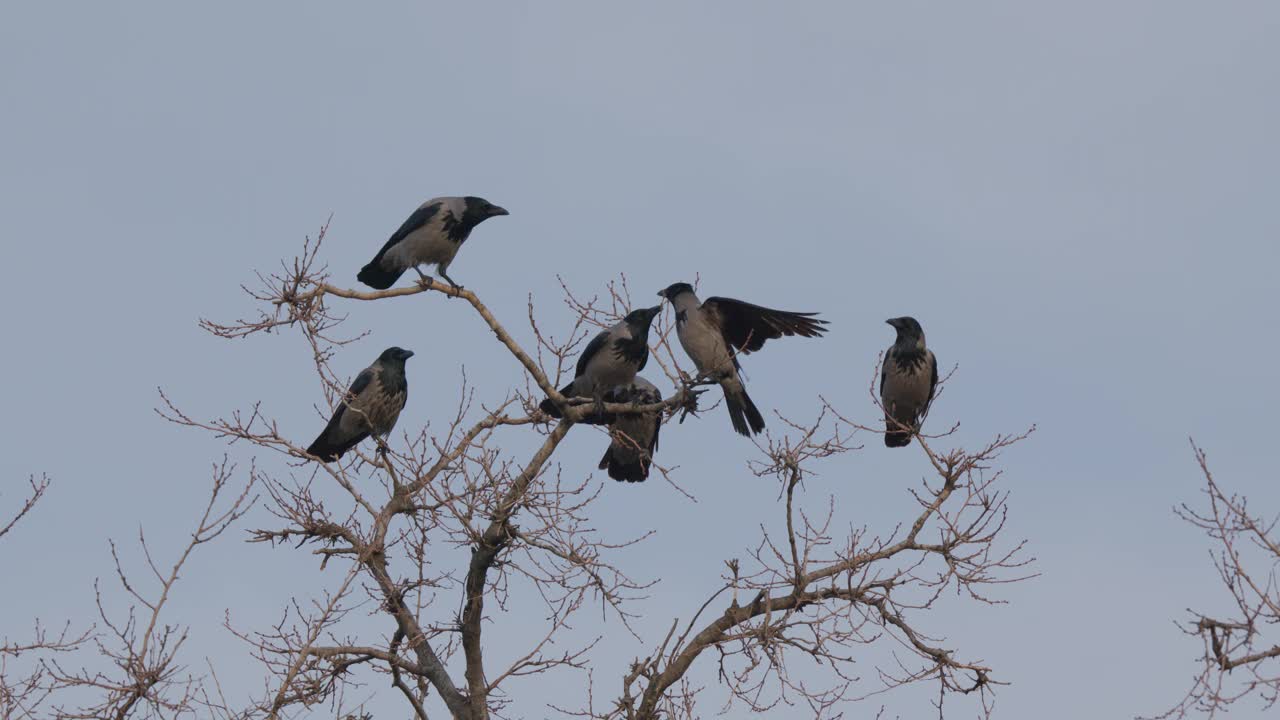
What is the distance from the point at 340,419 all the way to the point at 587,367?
187cm

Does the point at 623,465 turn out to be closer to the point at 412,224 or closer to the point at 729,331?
the point at 729,331

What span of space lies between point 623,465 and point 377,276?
2562 millimetres

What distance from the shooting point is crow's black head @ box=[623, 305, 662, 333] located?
9.38 m

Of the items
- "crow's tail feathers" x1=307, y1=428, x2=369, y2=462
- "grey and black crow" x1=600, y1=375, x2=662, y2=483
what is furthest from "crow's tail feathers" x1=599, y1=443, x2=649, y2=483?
"crow's tail feathers" x1=307, y1=428, x2=369, y2=462

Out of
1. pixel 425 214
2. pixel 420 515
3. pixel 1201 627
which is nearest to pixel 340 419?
pixel 425 214

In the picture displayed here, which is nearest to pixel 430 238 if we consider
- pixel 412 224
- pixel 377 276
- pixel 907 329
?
pixel 412 224

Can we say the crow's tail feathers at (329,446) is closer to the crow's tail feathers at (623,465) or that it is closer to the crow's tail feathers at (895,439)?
the crow's tail feathers at (623,465)

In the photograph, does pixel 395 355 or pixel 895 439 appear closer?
pixel 395 355

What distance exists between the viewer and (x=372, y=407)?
968cm

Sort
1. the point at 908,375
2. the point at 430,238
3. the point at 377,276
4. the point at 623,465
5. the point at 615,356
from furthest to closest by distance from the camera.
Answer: the point at 623,465 → the point at 908,375 → the point at 377,276 → the point at 430,238 → the point at 615,356

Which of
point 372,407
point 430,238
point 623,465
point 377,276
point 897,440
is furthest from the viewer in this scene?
point 897,440

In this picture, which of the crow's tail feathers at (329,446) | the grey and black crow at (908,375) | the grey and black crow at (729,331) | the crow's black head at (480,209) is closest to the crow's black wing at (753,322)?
the grey and black crow at (729,331)

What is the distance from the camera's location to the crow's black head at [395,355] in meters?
9.93

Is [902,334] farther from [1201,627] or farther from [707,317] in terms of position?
[1201,627]
